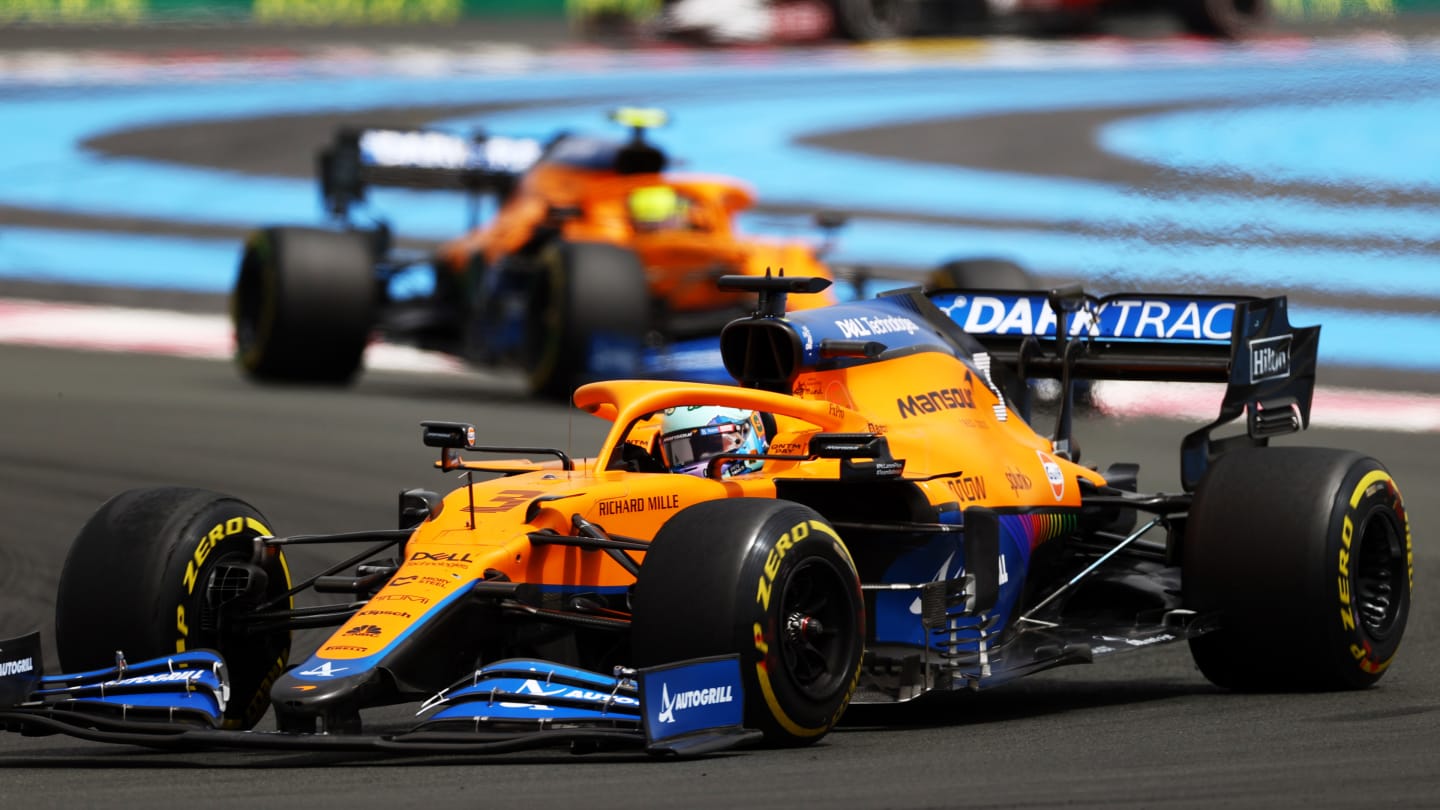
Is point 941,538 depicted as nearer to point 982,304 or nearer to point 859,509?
point 859,509

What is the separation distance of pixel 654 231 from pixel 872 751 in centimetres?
1208

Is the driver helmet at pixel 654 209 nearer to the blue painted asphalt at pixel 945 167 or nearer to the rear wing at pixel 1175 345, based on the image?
the blue painted asphalt at pixel 945 167

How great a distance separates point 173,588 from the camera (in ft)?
26.0

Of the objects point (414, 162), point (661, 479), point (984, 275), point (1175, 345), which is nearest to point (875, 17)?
point (414, 162)

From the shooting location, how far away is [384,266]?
1991cm

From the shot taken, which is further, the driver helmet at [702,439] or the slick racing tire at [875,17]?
the slick racing tire at [875,17]

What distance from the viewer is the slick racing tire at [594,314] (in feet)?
57.7

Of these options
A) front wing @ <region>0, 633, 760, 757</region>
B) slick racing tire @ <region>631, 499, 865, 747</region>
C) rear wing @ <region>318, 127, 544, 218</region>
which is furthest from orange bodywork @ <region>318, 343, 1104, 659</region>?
rear wing @ <region>318, 127, 544, 218</region>

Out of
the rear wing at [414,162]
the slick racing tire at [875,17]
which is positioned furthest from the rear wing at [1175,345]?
the slick racing tire at [875,17]

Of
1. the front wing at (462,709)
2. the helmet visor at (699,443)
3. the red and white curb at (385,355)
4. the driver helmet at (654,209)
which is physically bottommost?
the red and white curb at (385,355)

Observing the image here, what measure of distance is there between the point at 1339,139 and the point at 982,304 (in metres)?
18.9

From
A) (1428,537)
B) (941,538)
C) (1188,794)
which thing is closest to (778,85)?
(1428,537)

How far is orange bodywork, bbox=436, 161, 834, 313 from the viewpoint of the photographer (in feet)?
62.6

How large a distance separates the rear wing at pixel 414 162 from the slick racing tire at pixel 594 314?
262cm
